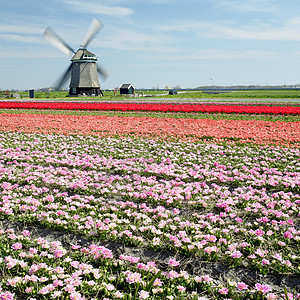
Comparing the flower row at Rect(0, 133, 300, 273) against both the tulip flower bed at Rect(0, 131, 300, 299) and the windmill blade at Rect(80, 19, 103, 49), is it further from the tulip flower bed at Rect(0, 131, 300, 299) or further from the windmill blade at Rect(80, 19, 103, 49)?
the windmill blade at Rect(80, 19, 103, 49)

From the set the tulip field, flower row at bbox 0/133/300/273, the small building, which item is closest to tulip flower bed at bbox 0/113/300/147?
the tulip field

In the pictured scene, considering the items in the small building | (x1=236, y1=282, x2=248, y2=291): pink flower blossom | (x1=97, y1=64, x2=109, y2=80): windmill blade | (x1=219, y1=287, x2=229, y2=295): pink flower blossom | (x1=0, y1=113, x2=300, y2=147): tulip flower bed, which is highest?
(x1=97, y1=64, x2=109, y2=80): windmill blade

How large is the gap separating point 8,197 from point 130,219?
253cm

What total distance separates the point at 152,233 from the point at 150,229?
0.07m

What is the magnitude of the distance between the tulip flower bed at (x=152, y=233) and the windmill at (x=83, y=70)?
173 ft

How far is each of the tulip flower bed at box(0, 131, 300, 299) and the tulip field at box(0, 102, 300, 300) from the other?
0.02 m

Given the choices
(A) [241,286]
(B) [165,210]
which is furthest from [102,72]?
(A) [241,286]

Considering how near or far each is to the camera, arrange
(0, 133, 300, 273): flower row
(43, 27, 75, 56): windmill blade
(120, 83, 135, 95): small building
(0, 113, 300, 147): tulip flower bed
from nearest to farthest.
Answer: (0, 133, 300, 273): flower row → (0, 113, 300, 147): tulip flower bed → (43, 27, 75, 56): windmill blade → (120, 83, 135, 95): small building

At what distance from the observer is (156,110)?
84.8ft

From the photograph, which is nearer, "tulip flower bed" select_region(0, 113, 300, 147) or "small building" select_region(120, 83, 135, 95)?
"tulip flower bed" select_region(0, 113, 300, 147)

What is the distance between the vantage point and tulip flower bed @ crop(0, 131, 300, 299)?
3443mm

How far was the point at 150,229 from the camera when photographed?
4.82 meters

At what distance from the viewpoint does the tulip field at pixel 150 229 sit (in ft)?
11.4

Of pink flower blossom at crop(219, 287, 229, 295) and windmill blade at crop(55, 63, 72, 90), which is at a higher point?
windmill blade at crop(55, 63, 72, 90)
